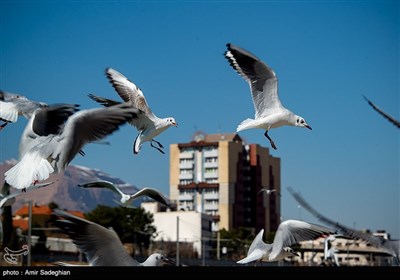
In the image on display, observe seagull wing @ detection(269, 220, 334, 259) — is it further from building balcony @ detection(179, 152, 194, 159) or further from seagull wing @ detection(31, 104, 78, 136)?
building balcony @ detection(179, 152, 194, 159)

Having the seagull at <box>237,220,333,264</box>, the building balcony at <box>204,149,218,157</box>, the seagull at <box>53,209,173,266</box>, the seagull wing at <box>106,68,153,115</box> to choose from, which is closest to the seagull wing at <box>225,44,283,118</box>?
the seagull wing at <box>106,68,153,115</box>

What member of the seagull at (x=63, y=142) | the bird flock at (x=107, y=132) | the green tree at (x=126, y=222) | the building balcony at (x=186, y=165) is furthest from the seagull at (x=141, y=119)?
the building balcony at (x=186, y=165)

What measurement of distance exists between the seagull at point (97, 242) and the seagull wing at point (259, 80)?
150 cm

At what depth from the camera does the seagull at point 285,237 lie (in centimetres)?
461

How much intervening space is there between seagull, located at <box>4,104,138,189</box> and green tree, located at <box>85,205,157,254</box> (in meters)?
21.0

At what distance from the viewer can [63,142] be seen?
12.2 feet

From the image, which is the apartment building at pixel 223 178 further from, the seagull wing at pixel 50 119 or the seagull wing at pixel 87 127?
the seagull wing at pixel 87 127

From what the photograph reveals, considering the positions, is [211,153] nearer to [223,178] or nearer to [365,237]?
[223,178]

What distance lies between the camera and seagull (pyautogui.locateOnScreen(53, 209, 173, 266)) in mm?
3566

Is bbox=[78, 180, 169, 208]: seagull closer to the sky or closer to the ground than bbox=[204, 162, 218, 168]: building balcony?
closer to the ground

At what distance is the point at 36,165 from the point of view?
148 inches

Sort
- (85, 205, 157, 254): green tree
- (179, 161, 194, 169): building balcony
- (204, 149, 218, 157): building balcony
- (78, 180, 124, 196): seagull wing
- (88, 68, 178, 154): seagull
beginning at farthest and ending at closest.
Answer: (179, 161, 194, 169): building balcony, (204, 149, 218, 157): building balcony, (85, 205, 157, 254): green tree, (88, 68, 178, 154): seagull, (78, 180, 124, 196): seagull wing
